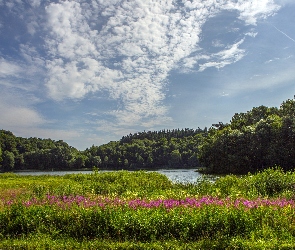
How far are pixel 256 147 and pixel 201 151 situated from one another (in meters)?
17.0

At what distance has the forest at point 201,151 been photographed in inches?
2197

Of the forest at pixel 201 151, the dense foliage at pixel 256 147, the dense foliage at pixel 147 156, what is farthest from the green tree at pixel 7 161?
the dense foliage at pixel 256 147

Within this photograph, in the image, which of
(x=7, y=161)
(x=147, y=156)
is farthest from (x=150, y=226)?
(x=147, y=156)

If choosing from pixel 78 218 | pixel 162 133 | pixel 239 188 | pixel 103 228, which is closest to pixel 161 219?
pixel 103 228

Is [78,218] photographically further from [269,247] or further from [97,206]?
[269,247]

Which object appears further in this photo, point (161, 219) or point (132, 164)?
point (132, 164)

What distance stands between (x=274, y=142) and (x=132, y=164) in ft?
252

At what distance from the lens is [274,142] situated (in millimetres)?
56000

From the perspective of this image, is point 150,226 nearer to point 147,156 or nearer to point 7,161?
point 7,161

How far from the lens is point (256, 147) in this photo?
58.8 m

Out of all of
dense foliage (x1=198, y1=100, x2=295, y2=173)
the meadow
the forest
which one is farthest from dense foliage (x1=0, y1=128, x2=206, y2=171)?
the meadow

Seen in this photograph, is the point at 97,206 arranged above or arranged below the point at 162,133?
below

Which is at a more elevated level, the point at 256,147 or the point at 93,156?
the point at 93,156

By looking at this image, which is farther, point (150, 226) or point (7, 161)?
point (7, 161)
